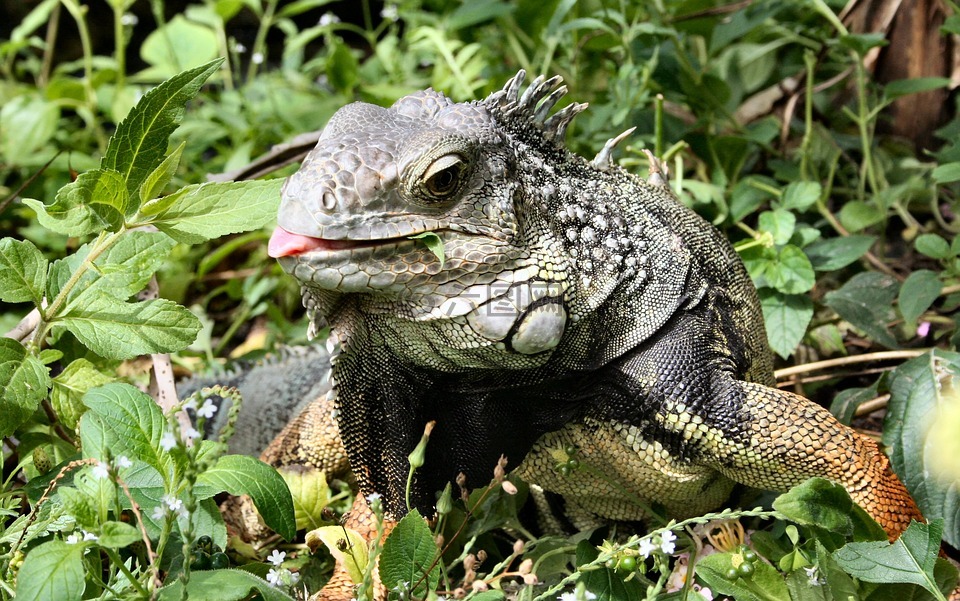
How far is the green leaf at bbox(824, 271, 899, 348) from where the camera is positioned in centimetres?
453

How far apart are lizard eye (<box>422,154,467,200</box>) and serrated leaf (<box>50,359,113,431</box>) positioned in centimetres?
150

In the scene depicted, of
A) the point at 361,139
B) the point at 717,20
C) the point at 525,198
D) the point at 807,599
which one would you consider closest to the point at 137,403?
the point at 361,139

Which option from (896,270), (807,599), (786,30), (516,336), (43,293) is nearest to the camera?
(516,336)

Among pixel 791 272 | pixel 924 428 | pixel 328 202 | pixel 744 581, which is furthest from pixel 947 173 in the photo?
pixel 328 202

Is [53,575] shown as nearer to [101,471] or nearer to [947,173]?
[101,471]

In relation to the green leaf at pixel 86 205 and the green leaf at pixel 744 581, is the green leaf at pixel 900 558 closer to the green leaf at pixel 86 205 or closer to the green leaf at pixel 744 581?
the green leaf at pixel 744 581

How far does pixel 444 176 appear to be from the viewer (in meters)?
2.91

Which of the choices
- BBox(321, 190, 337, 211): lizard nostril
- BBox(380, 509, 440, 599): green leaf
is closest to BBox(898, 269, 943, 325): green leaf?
BBox(380, 509, 440, 599): green leaf

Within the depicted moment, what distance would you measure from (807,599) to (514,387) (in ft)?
3.75

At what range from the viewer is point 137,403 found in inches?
118

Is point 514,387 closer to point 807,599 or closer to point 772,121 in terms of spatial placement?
point 807,599

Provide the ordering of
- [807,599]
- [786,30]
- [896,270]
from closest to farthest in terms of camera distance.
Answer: [807,599] → [896,270] → [786,30]

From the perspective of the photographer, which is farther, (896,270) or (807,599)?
(896,270)

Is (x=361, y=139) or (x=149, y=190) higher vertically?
(x=361, y=139)
